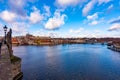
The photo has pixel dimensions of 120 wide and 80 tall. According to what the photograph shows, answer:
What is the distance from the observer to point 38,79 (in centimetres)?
2959

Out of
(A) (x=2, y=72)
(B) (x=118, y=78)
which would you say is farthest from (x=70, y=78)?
(A) (x=2, y=72)

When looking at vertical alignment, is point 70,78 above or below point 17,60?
below

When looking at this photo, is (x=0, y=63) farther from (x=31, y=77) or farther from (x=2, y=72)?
(x=31, y=77)

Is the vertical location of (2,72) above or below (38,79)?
above

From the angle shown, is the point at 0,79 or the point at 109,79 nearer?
the point at 0,79

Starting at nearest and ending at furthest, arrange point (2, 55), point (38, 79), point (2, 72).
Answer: point (2, 72) < point (2, 55) < point (38, 79)

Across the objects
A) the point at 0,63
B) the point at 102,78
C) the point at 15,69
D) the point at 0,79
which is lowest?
the point at 102,78

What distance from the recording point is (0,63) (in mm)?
12844

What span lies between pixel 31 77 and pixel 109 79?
1515cm

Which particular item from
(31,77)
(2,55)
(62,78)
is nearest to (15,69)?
(31,77)

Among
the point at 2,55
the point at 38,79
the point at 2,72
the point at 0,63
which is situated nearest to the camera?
the point at 2,72

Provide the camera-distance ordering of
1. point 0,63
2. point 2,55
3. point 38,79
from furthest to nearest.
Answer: point 38,79, point 2,55, point 0,63

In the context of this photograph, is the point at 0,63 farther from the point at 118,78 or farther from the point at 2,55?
the point at 118,78

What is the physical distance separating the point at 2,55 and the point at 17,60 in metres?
13.0
